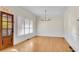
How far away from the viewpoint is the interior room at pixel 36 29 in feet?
6.54

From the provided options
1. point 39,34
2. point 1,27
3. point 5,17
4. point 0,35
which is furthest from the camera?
point 39,34

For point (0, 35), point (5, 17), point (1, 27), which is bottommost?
point (0, 35)

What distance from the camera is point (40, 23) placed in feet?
14.8

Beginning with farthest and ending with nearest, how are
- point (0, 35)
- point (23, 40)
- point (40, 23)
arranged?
point (40, 23)
point (23, 40)
point (0, 35)

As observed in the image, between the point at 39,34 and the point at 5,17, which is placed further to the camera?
the point at 39,34

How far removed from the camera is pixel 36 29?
152 inches

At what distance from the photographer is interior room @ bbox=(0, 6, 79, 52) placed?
1.99 meters
